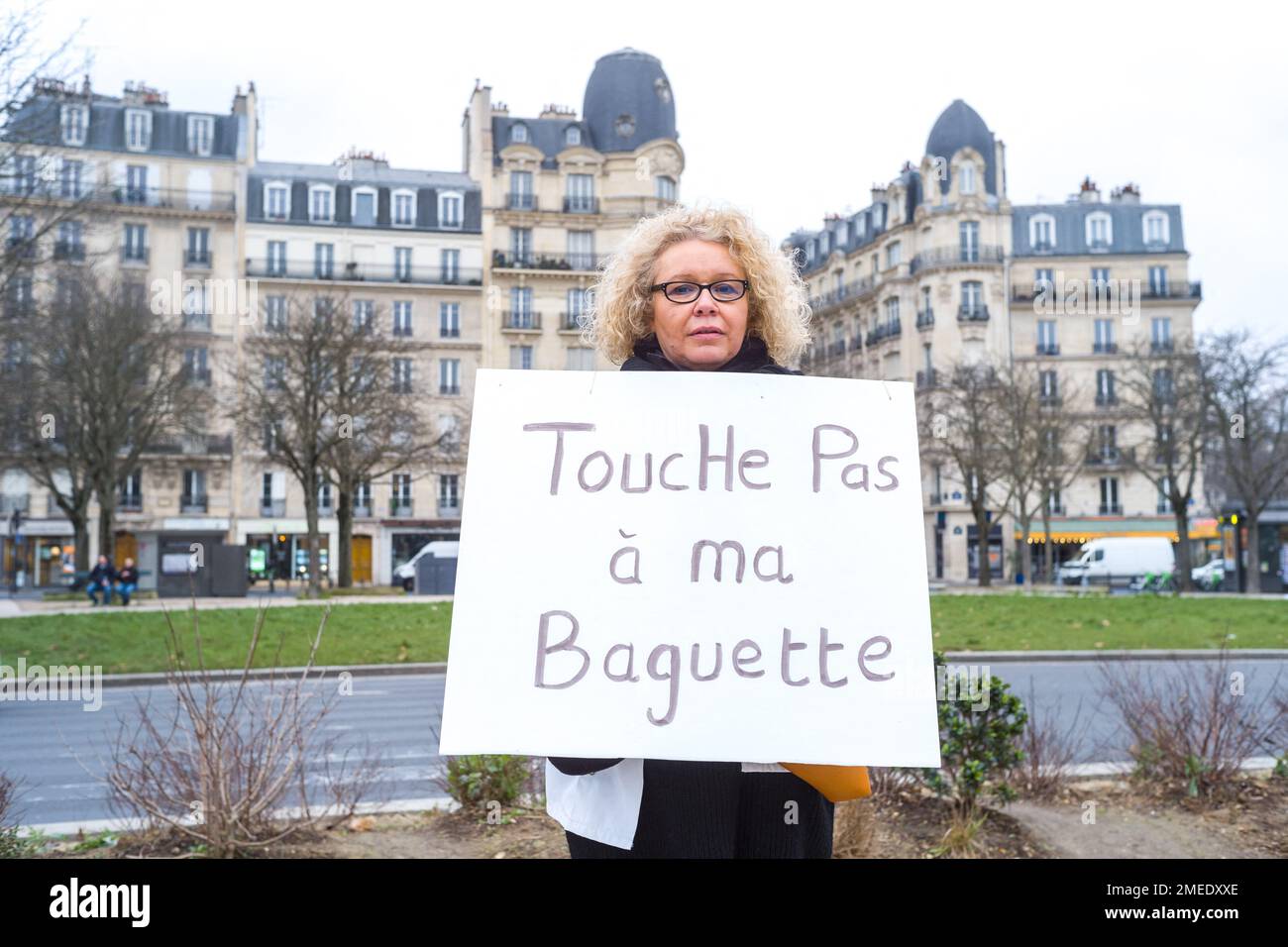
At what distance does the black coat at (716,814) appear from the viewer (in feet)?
6.95

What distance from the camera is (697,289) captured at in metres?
2.44

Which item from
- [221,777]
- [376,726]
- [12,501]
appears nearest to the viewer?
[221,777]

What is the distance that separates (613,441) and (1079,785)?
4942 mm

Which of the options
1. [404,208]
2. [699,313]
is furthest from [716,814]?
[404,208]

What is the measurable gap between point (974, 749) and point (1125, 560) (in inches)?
1704

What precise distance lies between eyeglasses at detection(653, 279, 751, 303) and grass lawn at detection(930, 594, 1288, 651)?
11.9 m

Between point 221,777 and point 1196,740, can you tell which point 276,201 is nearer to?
point 221,777

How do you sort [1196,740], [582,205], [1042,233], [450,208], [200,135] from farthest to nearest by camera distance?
1. [1042,233]
2. [450,208]
3. [582,205]
4. [200,135]
5. [1196,740]

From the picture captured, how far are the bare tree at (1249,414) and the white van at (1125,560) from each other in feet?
20.7

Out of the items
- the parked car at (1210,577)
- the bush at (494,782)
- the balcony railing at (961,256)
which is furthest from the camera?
the balcony railing at (961,256)

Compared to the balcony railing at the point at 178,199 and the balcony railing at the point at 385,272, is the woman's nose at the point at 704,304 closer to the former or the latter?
the balcony railing at the point at 385,272

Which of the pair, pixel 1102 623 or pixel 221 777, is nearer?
pixel 221 777

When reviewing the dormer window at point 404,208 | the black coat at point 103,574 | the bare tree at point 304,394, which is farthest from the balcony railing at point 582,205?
the black coat at point 103,574
